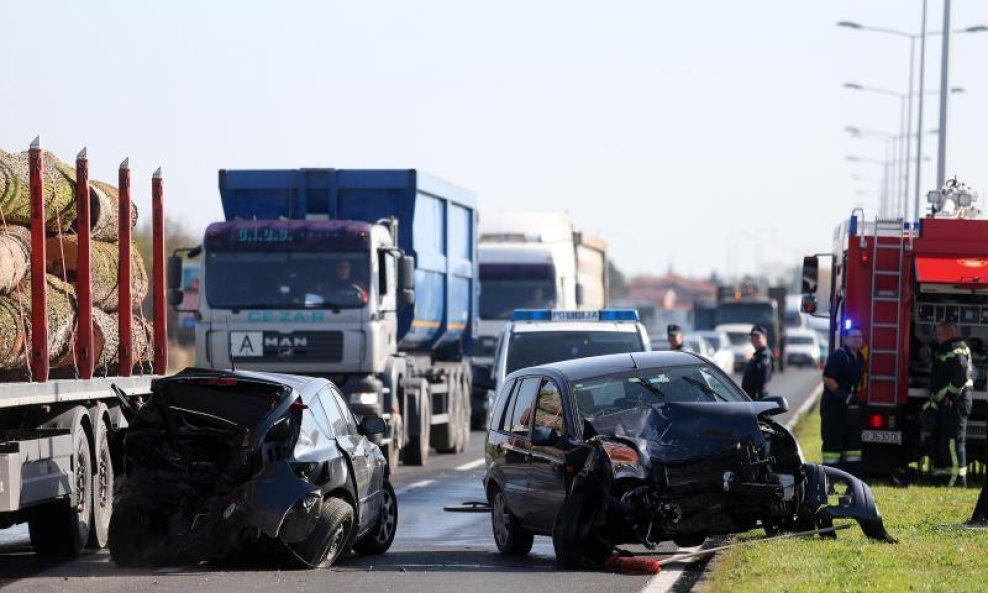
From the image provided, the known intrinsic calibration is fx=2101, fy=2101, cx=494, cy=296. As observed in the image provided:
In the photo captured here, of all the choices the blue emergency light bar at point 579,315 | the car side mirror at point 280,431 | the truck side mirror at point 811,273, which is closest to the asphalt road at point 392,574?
the car side mirror at point 280,431

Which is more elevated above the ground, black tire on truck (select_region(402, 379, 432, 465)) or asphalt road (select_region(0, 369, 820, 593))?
asphalt road (select_region(0, 369, 820, 593))

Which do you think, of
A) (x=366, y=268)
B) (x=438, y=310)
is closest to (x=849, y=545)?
(x=366, y=268)

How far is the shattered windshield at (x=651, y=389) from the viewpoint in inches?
571

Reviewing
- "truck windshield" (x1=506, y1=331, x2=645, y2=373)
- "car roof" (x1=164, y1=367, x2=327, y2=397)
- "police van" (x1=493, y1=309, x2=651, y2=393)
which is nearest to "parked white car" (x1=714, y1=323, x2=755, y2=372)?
"police van" (x1=493, y1=309, x2=651, y2=393)

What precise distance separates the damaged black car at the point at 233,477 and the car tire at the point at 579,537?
142cm

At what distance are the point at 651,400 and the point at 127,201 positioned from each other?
467 centimetres

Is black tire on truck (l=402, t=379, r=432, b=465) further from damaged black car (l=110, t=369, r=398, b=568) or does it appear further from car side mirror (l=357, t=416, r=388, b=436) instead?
damaged black car (l=110, t=369, r=398, b=568)

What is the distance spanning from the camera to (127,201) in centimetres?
1655

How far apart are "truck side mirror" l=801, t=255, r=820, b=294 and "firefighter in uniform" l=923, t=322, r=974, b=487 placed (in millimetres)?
3074

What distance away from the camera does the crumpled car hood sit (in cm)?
1376

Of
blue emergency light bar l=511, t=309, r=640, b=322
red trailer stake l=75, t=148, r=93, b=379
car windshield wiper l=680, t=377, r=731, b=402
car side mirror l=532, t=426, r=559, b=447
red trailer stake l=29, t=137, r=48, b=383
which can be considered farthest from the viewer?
blue emergency light bar l=511, t=309, r=640, b=322

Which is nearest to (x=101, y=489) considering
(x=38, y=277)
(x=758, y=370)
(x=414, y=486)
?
(x=38, y=277)

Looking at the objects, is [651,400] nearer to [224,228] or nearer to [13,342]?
[13,342]

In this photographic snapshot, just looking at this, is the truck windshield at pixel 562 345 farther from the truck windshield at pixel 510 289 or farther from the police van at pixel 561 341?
Answer: the truck windshield at pixel 510 289
